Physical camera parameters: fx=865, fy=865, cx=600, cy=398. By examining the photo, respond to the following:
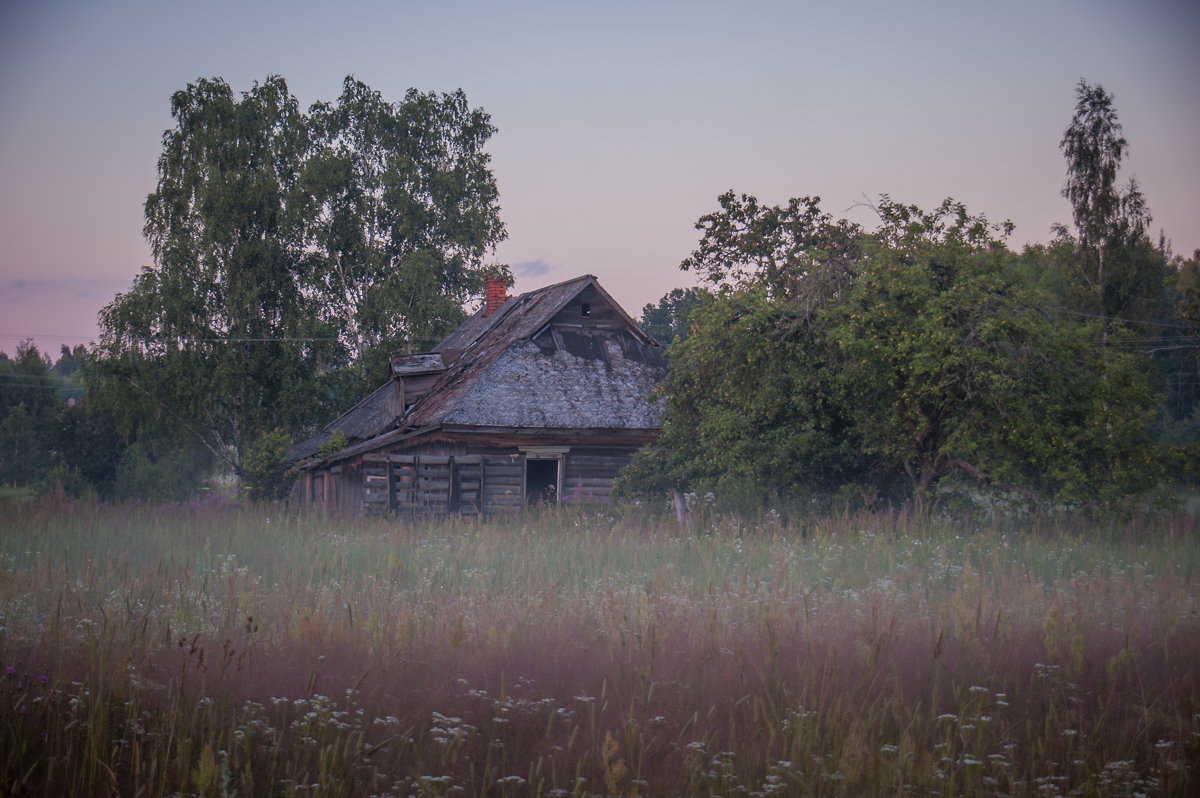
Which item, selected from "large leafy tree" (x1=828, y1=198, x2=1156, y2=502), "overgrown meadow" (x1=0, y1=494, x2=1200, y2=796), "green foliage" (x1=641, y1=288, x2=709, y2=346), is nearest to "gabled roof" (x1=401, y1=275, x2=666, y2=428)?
"large leafy tree" (x1=828, y1=198, x2=1156, y2=502)

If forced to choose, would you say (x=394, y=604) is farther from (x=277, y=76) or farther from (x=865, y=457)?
(x=277, y=76)

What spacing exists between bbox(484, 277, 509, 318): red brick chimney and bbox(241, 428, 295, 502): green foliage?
823 centimetres

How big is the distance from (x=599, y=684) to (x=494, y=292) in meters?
27.0

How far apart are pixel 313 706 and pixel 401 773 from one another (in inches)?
30.1

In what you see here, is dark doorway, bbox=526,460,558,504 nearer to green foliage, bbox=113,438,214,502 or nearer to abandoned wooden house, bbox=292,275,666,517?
abandoned wooden house, bbox=292,275,666,517

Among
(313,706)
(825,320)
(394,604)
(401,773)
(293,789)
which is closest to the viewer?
(293,789)

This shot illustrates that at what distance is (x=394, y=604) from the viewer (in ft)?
20.3

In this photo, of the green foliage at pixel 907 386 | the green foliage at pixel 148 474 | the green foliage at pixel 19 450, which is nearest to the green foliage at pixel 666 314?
the green foliage at pixel 148 474

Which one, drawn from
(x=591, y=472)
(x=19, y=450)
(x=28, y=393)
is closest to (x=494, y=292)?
(x=591, y=472)

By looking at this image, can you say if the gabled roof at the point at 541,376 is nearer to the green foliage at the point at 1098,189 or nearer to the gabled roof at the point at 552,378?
the gabled roof at the point at 552,378

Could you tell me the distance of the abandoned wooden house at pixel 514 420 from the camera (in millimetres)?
20609

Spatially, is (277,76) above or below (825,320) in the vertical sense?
above

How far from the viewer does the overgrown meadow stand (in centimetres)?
374

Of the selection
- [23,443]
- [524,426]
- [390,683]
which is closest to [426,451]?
[524,426]
